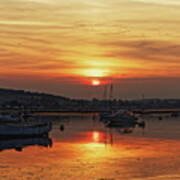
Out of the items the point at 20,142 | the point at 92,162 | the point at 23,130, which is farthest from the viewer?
the point at 23,130

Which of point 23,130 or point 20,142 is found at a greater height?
point 23,130

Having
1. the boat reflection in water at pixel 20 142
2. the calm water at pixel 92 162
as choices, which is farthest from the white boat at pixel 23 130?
the calm water at pixel 92 162

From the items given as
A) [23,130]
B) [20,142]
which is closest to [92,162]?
[20,142]

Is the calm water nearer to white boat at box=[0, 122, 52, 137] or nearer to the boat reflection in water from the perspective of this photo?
the boat reflection in water

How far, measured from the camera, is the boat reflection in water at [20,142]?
57531 millimetres

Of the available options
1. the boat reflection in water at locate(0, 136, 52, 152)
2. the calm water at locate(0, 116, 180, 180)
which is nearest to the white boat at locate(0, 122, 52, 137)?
the boat reflection in water at locate(0, 136, 52, 152)

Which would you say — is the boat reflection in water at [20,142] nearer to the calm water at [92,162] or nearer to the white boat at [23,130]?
the white boat at [23,130]

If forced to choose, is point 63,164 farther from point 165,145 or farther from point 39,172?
point 165,145

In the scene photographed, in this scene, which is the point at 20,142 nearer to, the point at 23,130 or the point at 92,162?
the point at 23,130

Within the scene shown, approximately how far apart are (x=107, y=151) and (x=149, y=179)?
1858 centimetres

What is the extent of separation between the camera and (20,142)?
64.1m

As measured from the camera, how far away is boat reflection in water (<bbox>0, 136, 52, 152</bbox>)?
189 feet

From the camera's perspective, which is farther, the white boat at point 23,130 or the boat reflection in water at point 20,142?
the white boat at point 23,130

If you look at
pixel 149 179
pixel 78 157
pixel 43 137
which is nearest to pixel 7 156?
pixel 78 157
